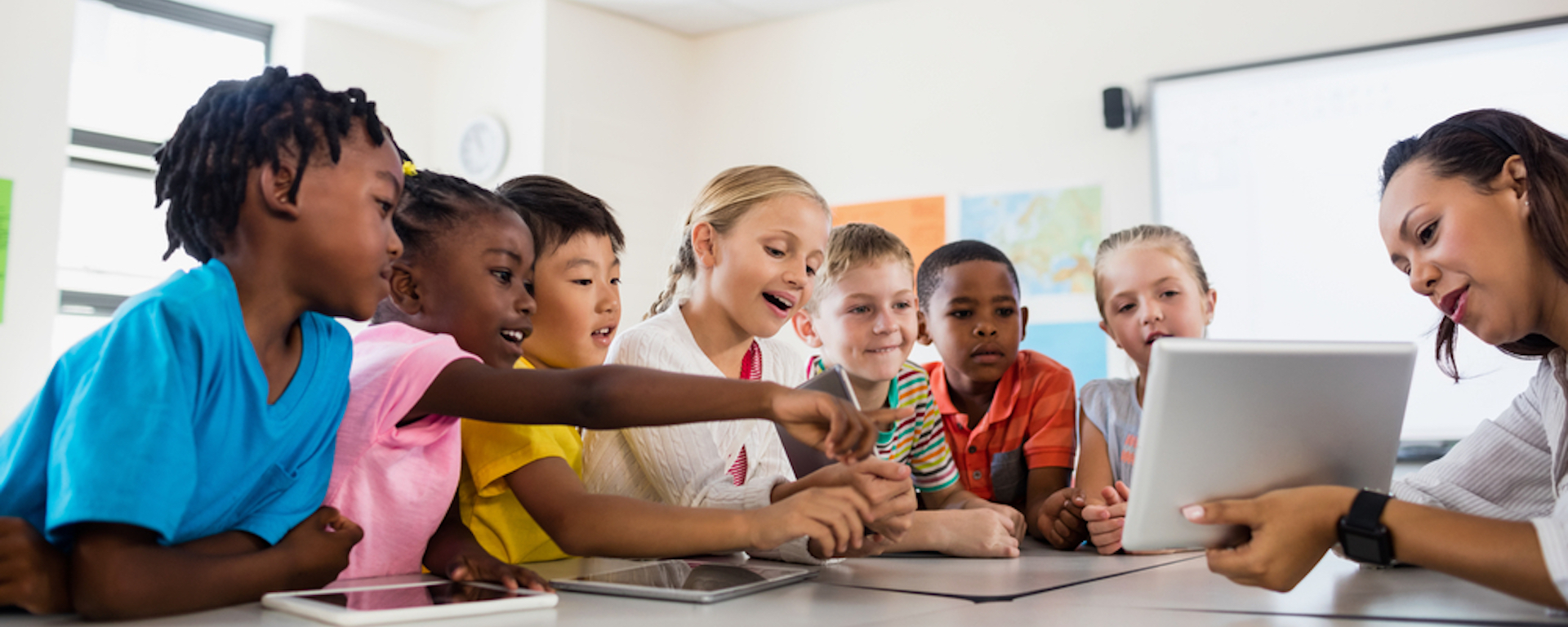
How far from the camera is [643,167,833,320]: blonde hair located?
1707mm

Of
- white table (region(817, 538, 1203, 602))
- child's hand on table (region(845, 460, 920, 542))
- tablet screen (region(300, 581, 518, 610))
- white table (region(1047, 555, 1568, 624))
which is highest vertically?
child's hand on table (region(845, 460, 920, 542))

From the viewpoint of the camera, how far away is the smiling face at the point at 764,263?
166cm

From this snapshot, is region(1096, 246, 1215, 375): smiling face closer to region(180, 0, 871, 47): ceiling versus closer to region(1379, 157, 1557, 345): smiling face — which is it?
region(1379, 157, 1557, 345): smiling face

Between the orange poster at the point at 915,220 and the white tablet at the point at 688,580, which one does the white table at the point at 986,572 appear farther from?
the orange poster at the point at 915,220

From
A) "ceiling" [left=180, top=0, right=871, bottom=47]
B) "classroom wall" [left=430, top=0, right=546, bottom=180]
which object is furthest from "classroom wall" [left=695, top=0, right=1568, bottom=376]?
"classroom wall" [left=430, top=0, right=546, bottom=180]

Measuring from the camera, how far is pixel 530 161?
4.49 m

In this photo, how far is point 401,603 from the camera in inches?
34.1

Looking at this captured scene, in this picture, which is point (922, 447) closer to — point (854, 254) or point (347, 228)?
point (854, 254)

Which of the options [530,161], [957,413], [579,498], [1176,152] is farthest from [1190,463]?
[530,161]

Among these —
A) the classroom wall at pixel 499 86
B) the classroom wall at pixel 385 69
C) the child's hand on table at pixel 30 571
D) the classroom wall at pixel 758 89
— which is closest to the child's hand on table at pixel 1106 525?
the child's hand on table at pixel 30 571

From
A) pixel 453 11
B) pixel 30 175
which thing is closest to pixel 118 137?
pixel 30 175

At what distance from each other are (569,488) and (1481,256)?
1.04 metres

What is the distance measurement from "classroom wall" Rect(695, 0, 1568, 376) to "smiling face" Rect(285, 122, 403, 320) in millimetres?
3269

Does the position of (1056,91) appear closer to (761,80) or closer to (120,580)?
(761,80)
